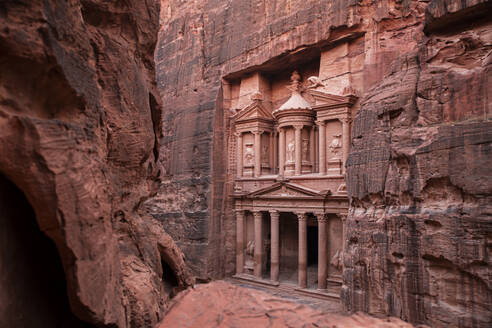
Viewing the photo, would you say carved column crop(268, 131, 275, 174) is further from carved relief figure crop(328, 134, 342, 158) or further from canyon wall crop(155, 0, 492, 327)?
carved relief figure crop(328, 134, 342, 158)

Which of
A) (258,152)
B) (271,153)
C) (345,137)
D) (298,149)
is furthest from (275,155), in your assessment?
(345,137)

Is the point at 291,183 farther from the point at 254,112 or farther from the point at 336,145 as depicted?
the point at 254,112

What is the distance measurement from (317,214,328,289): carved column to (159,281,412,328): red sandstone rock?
655 cm

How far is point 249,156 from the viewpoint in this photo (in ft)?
53.5

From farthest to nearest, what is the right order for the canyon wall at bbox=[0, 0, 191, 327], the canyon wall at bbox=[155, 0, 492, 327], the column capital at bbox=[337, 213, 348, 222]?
1. the column capital at bbox=[337, 213, 348, 222]
2. the canyon wall at bbox=[155, 0, 492, 327]
3. the canyon wall at bbox=[0, 0, 191, 327]

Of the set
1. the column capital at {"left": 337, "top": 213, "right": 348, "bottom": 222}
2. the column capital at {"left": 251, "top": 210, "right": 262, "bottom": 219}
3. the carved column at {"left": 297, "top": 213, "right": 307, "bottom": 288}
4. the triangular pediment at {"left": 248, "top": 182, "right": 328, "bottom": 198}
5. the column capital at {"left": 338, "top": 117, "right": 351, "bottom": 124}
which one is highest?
the column capital at {"left": 338, "top": 117, "right": 351, "bottom": 124}

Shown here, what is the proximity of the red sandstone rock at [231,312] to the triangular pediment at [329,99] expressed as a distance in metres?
8.69

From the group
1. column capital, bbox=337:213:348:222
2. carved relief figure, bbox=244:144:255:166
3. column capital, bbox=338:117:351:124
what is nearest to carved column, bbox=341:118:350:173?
column capital, bbox=338:117:351:124

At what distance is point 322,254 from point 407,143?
19.7 ft

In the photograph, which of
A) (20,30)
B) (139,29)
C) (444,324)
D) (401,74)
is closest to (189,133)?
(401,74)

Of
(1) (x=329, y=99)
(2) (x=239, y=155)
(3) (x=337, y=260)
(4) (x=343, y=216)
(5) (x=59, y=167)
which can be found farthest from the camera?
(2) (x=239, y=155)

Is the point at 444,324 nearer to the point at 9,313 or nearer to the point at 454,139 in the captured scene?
the point at 454,139

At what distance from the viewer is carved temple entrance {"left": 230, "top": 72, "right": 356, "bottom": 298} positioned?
13.2m

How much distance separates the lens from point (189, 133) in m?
17.2
